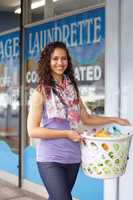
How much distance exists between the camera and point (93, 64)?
4684 mm

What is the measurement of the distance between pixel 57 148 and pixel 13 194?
2881 millimetres

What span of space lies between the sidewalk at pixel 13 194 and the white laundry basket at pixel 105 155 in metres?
2.68

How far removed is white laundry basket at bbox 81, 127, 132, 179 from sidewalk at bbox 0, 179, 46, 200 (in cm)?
268

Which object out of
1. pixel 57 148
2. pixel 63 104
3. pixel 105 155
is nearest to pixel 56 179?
pixel 57 148

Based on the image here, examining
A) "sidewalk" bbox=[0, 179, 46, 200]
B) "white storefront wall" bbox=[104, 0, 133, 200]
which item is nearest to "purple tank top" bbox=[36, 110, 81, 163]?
"white storefront wall" bbox=[104, 0, 133, 200]

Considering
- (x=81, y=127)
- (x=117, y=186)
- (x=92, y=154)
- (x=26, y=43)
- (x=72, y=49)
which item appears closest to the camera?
(x=92, y=154)

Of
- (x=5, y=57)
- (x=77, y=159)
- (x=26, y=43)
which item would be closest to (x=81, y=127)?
(x=77, y=159)

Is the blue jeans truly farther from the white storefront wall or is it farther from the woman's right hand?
the white storefront wall

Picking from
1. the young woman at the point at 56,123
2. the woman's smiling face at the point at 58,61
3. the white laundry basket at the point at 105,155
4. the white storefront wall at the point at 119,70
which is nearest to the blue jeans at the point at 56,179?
the young woman at the point at 56,123

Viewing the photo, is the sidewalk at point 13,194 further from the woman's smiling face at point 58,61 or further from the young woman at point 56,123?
the woman's smiling face at point 58,61

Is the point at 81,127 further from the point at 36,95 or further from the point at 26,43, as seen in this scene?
the point at 26,43

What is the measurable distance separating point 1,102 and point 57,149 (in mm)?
3825

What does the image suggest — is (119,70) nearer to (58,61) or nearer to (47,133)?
(58,61)

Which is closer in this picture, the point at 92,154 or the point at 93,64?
the point at 92,154
